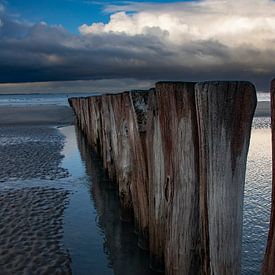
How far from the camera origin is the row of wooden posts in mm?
2432

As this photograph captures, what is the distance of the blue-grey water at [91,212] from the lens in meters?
4.16

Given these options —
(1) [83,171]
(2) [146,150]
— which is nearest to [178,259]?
(2) [146,150]

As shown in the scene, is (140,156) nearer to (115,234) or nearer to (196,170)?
(115,234)

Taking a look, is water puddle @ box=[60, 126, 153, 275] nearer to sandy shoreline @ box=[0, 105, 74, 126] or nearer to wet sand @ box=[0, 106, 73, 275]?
wet sand @ box=[0, 106, 73, 275]

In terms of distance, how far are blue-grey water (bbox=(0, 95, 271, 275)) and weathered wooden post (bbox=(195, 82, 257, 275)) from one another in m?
1.43

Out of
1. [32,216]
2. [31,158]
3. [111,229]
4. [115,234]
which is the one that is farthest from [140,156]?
[31,158]

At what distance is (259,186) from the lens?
6.77 meters

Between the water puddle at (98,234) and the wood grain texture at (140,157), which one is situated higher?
the wood grain texture at (140,157)

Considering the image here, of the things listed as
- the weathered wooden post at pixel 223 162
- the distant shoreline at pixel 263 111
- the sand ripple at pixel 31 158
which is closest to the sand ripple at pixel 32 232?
the sand ripple at pixel 31 158

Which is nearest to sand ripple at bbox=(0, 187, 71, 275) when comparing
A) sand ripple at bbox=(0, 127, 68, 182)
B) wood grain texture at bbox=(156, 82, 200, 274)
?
wood grain texture at bbox=(156, 82, 200, 274)

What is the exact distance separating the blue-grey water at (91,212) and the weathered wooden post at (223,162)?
1427 millimetres

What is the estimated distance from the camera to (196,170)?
114 inches

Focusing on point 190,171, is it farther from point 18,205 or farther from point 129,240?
point 18,205

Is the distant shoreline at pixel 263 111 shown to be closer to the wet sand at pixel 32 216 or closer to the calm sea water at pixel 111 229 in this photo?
the wet sand at pixel 32 216
